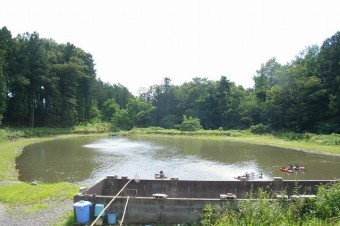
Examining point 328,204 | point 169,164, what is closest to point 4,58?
point 169,164

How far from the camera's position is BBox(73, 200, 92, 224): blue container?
11625mm

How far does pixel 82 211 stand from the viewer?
1166 cm

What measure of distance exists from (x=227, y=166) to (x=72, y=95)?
49.9m

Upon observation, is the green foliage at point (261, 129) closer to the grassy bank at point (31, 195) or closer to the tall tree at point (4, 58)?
the tall tree at point (4, 58)

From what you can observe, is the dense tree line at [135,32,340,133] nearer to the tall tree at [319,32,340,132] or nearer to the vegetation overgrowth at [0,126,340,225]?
the tall tree at [319,32,340,132]

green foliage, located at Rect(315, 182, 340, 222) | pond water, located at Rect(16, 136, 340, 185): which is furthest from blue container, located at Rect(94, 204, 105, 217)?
pond water, located at Rect(16, 136, 340, 185)

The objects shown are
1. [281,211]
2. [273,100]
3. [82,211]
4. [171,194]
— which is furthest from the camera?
[273,100]

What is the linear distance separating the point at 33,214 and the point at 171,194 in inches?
223

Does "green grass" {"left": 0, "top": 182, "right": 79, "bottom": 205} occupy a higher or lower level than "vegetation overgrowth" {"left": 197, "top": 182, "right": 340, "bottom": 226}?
lower

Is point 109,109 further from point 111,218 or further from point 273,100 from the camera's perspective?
point 111,218

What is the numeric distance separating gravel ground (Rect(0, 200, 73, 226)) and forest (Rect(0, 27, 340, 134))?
36682 mm

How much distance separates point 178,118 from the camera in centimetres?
9069

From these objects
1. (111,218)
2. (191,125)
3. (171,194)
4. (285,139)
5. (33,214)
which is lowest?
(33,214)

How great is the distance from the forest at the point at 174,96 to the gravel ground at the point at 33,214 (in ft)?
120
